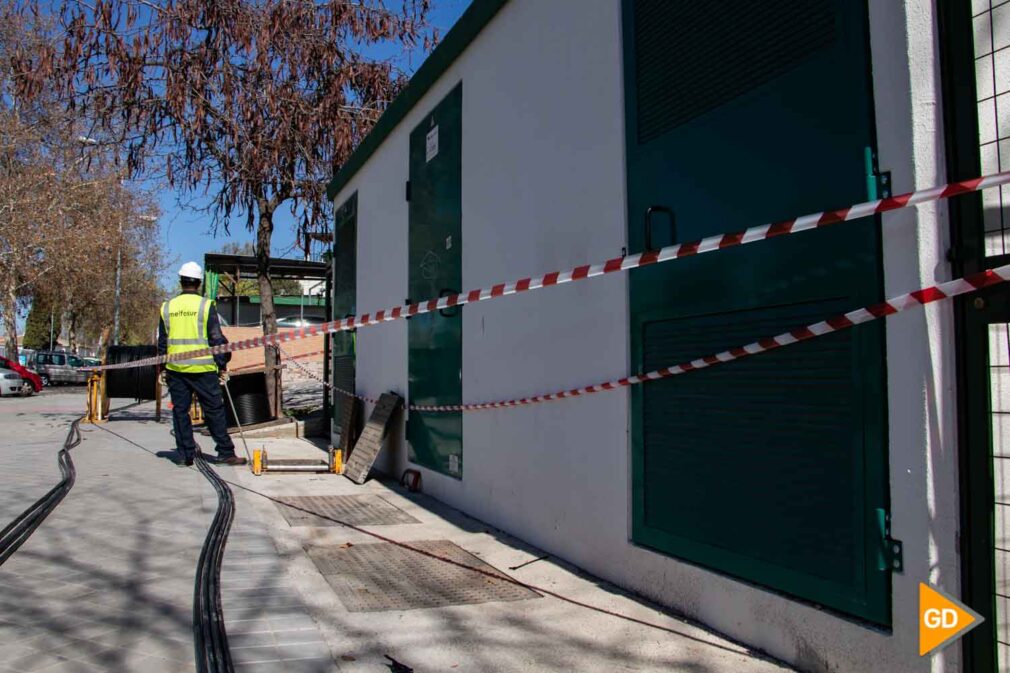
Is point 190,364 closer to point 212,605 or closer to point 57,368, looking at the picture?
point 212,605

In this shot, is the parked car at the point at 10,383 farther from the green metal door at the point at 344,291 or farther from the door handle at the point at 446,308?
the door handle at the point at 446,308

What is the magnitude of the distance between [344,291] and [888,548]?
9.78 meters

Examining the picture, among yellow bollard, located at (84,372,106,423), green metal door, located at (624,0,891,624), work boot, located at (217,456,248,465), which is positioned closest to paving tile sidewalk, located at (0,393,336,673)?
work boot, located at (217,456,248,465)

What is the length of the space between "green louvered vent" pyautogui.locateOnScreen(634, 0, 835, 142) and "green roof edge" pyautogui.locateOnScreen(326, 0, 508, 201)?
7.12 ft

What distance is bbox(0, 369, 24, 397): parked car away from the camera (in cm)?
2730

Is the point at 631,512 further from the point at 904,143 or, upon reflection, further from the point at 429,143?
the point at 429,143

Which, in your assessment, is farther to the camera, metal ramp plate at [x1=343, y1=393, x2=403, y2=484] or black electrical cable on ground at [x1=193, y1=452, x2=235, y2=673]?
metal ramp plate at [x1=343, y1=393, x2=403, y2=484]

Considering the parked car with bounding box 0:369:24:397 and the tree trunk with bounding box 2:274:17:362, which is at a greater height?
the tree trunk with bounding box 2:274:17:362

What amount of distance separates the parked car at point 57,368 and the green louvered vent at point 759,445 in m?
38.5

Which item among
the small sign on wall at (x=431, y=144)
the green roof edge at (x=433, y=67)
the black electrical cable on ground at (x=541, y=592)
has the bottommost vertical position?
the black electrical cable on ground at (x=541, y=592)

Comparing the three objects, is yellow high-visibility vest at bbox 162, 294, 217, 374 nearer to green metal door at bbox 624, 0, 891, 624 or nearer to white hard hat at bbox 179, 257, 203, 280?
white hard hat at bbox 179, 257, 203, 280

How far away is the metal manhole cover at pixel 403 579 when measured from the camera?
4016mm

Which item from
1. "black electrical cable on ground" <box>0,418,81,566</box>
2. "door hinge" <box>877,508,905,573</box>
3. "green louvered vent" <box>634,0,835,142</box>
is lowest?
"black electrical cable on ground" <box>0,418,81,566</box>

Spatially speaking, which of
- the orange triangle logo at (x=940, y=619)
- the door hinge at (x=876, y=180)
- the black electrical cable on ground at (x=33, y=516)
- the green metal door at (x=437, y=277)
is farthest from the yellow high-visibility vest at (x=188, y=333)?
the orange triangle logo at (x=940, y=619)
